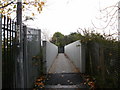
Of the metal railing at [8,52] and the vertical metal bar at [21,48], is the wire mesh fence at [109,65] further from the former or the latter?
the metal railing at [8,52]

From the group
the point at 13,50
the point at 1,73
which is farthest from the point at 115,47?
the point at 1,73

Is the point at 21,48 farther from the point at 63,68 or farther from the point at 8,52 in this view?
the point at 63,68

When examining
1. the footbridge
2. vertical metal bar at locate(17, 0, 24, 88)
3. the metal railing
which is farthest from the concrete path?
the metal railing

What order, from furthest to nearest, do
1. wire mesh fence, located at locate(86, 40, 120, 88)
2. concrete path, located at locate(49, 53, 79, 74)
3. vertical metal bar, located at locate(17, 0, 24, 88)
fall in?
concrete path, located at locate(49, 53, 79, 74), wire mesh fence, located at locate(86, 40, 120, 88), vertical metal bar, located at locate(17, 0, 24, 88)

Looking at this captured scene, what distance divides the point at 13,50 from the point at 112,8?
10.1 ft

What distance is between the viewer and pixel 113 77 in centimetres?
409

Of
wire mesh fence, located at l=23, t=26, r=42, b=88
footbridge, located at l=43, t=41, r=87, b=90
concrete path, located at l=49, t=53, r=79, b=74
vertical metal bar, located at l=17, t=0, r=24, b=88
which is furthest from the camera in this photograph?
concrete path, located at l=49, t=53, r=79, b=74

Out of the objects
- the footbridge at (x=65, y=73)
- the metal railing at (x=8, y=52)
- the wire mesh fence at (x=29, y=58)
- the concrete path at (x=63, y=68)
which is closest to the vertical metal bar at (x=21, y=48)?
the metal railing at (x=8, y=52)

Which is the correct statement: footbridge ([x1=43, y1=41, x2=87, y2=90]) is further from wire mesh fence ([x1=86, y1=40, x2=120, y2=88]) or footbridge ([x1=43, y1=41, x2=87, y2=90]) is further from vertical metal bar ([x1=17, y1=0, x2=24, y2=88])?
vertical metal bar ([x1=17, y1=0, x2=24, y2=88])

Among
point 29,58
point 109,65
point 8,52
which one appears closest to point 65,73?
point 29,58

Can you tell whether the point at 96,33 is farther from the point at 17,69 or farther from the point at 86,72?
the point at 17,69

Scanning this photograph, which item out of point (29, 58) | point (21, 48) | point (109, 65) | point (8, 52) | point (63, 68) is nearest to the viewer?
point (8, 52)

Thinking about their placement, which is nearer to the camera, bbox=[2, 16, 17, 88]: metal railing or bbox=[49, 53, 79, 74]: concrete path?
bbox=[2, 16, 17, 88]: metal railing

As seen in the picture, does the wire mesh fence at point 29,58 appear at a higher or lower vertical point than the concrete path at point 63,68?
higher
